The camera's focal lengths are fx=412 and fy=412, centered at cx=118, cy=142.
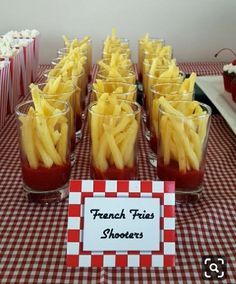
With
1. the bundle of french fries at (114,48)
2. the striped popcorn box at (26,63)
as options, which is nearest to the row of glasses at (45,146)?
the bundle of french fries at (114,48)

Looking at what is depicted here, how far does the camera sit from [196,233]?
0.69 metres

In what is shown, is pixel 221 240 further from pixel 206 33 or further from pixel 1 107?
pixel 206 33

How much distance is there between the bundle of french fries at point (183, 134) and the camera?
0.71m

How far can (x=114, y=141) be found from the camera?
2.29 ft

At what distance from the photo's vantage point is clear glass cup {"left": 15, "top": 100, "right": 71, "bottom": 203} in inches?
27.7

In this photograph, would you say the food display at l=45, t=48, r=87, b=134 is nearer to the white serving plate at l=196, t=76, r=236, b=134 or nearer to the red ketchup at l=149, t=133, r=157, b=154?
the red ketchup at l=149, t=133, r=157, b=154

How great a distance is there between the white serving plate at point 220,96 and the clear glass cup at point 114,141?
0.37m

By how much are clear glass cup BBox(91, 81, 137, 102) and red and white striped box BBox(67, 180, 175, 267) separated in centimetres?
26

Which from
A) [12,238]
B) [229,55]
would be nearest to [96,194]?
[12,238]

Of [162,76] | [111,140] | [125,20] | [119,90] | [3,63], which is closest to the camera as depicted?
[111,140]

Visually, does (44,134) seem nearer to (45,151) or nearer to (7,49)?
(45,151)

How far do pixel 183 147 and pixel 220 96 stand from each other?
0.57 metres

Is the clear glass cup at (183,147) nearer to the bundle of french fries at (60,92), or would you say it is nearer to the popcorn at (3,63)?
the bundle of french fries at (60,92)

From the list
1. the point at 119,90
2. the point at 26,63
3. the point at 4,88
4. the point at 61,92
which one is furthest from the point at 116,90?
the point at 26,63
